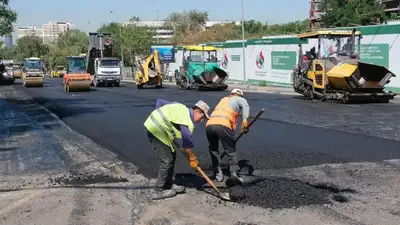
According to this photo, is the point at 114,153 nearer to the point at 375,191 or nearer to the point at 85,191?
the point at 85,191

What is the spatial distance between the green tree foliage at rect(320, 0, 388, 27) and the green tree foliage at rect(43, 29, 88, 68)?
56.6 meters

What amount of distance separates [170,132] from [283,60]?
2707 centimetres

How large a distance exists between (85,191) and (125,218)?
4.61 feet

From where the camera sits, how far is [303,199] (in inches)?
246

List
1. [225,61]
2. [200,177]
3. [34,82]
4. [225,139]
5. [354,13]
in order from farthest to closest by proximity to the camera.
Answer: [354,13] → [225,61] → [34,82] → [200,177] → [225,139]

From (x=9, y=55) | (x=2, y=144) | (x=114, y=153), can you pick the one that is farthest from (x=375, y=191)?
(x=9, y=55)

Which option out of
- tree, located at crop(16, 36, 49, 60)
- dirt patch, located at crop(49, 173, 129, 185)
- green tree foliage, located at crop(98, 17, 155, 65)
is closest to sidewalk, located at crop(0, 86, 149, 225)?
dirt patch, located at crop(49, 173, 129, 185)

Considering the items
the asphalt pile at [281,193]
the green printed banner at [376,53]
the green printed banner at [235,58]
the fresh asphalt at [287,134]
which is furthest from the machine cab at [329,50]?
the green printed banner at [235,58]

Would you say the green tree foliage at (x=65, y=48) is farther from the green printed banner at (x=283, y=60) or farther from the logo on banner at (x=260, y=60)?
the green printed banner at (x=283, y=60)

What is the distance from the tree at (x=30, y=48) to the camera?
124000 mm

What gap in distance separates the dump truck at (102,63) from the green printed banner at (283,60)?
11862mm

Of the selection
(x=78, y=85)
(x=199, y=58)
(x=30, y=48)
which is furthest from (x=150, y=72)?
(x=30, y=48)

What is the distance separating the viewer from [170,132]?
6332 mm

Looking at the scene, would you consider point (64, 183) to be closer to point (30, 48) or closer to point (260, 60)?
point (260, 60)
